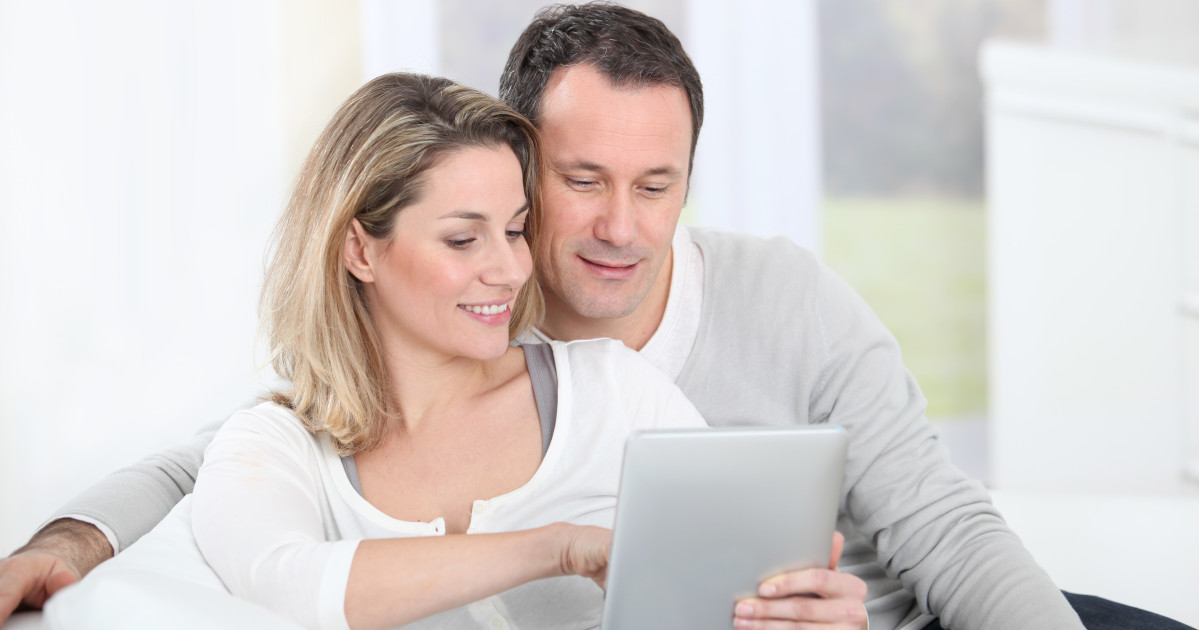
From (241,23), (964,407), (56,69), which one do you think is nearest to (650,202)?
(241,23)

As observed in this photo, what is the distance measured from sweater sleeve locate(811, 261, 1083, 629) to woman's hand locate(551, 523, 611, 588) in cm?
62

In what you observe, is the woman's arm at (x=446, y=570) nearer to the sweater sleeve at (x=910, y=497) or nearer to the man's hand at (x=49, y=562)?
the man's hand at (x=49, y=562)

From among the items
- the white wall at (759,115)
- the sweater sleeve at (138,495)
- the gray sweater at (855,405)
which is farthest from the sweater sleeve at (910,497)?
the white wall at (759,115)

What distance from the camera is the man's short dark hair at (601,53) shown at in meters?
1.70

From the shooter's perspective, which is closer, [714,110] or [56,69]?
[56,69]

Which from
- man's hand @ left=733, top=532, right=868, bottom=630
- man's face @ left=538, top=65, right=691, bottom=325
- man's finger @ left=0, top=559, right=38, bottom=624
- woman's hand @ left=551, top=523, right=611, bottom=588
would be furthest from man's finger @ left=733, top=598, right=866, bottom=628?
man's finger @ left=0, top=559, right=38, bottom=624

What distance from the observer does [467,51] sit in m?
3.91

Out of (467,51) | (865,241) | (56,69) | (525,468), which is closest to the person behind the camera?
(525,468)

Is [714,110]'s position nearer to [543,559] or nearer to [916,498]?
[916,498]

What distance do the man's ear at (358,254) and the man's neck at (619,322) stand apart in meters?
0.38

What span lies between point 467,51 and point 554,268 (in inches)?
93.4

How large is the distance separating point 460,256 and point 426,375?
0.22m

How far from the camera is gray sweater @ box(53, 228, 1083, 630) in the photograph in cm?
159

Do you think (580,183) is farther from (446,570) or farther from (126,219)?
(126,219)
